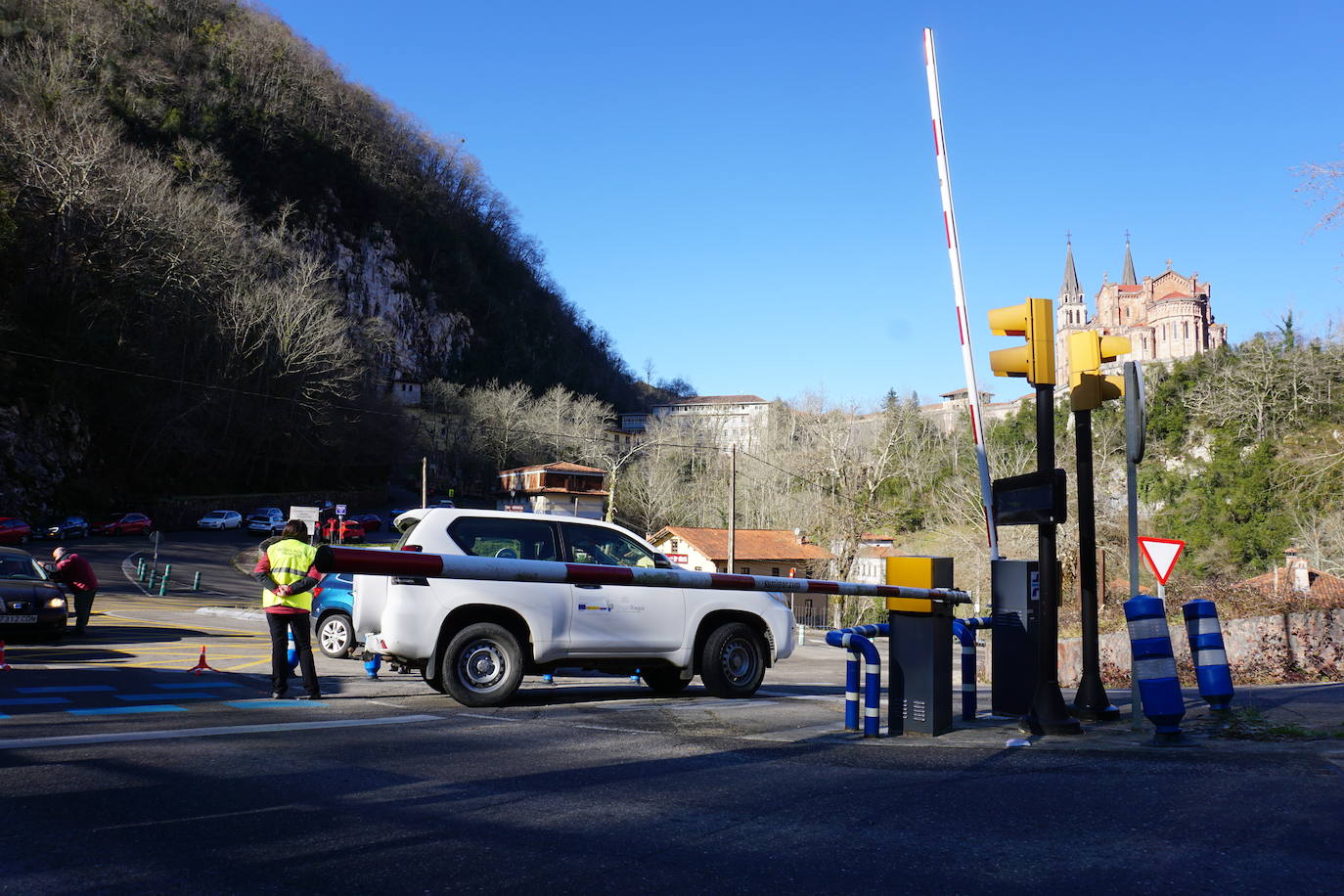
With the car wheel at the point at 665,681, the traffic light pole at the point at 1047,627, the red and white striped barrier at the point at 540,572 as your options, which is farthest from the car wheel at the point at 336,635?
the traffic light pole at the point at 1047,627

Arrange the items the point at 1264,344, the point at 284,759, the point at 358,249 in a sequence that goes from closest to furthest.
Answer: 1. the point at 284,759
2. the point at 1264,344
3. the point at 358,249

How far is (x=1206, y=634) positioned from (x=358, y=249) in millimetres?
122552

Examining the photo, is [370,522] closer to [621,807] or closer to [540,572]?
[540,572]

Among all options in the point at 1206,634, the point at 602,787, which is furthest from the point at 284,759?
the point at 1206,634

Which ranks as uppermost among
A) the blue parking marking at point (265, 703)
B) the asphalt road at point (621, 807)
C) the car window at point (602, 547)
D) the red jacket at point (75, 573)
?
the car window at point (602, 547)

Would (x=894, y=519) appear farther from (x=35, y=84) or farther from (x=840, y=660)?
(x=35, y=84)

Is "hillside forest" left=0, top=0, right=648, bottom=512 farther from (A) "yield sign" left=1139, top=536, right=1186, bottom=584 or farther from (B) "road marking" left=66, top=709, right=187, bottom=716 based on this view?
(A) "yield sign" left=1139, top=536, right=1186, bottom=584

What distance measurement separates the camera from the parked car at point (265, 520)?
199 feet

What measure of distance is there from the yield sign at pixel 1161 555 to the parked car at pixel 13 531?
44.6 metres

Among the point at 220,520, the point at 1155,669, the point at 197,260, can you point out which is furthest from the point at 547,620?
the point at 197,260

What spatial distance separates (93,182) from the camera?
181ft

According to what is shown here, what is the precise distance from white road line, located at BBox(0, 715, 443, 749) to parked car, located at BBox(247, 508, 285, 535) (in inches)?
A: 2184

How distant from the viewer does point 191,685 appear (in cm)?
1052

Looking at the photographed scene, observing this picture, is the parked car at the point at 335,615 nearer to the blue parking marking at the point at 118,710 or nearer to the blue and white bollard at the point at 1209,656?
the blue parking marking at the point at 118,710
